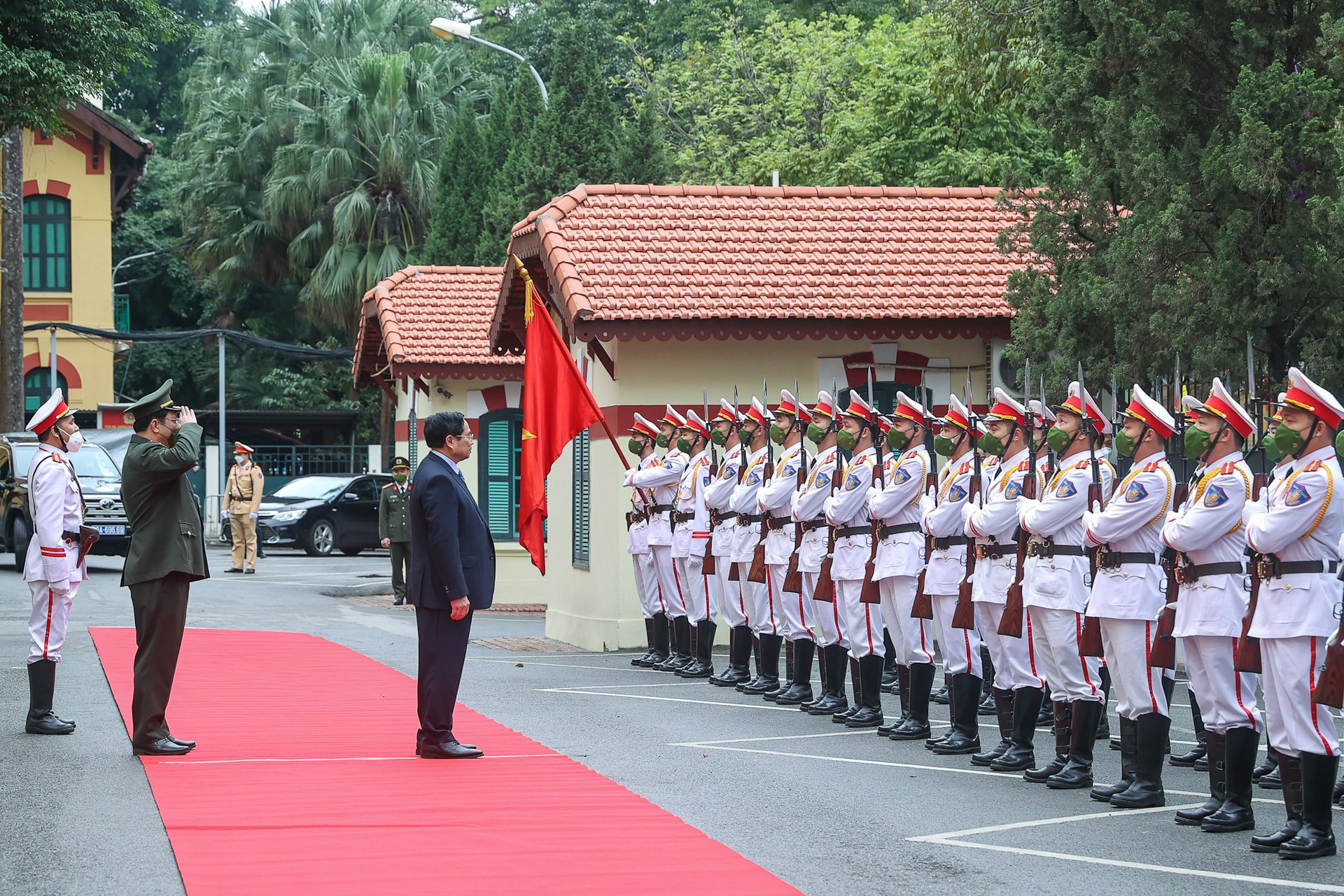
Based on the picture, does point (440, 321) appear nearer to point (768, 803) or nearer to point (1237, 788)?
point (768, 803)

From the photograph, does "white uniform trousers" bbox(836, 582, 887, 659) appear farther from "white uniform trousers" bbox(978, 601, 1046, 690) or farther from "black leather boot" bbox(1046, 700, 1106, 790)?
"black leather boot" bbox(1046, 700, 1106, 790)

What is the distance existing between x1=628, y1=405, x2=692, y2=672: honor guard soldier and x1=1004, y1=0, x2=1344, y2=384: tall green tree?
316cm

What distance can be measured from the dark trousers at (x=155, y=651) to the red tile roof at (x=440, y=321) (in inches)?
481

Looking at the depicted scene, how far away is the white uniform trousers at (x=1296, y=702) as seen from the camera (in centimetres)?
754

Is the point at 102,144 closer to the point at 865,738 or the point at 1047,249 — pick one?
the point at 1047,249

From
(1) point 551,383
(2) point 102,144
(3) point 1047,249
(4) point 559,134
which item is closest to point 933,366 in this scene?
(3) point 1047,249

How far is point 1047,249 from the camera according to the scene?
587 inches

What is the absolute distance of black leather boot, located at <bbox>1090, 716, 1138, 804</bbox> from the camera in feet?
28.9

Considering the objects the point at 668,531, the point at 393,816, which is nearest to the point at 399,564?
the point at 668,531

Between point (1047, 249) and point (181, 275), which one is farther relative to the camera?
point (181, 275)

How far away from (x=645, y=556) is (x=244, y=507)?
1262 cm

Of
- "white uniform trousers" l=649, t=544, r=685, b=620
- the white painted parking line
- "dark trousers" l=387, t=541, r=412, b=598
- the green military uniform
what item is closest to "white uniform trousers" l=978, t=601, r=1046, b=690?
the white painted parking line

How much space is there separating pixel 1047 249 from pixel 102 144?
3132 cm

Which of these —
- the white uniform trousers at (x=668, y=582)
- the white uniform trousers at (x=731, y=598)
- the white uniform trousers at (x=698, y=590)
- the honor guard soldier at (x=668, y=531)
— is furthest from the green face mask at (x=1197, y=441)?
the white uniform trousers at (x=668, y=582)
